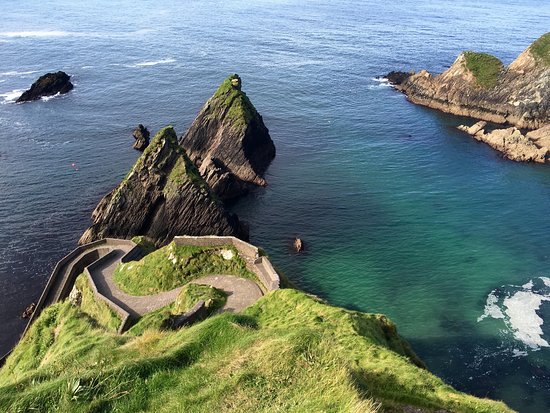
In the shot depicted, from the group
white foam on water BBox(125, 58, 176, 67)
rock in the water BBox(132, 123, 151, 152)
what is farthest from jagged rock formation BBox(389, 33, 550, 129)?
white foam on water BBox(125, 58, 176, 67)

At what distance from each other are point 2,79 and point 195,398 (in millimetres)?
131542

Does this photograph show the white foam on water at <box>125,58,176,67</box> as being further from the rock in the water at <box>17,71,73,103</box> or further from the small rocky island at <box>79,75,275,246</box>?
the small rocky island at <box>79,75,275,246</box>

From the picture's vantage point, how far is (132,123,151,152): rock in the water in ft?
275

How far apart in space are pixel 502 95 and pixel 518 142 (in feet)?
69.4

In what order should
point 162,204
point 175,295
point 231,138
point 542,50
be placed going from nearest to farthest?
point 175,295
point 162,204
point 231,138
point 542,50

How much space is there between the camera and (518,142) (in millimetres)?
84625

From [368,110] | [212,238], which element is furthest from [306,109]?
[212,238]

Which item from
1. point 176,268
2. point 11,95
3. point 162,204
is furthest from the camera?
point 11,95

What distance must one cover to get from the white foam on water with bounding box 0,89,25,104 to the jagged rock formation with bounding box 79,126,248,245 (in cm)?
6434

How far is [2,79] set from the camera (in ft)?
392

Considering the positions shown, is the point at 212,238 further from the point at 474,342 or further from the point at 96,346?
the point at 474,342

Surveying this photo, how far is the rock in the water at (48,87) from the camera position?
106912 millimetres

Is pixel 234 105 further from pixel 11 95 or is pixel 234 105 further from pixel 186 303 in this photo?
pixel 11 95

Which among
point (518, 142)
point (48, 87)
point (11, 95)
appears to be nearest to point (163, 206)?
point (518, 142)
